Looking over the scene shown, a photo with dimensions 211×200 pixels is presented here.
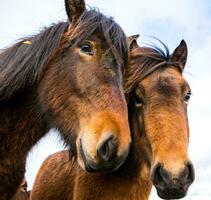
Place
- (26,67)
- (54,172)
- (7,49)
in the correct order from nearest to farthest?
(26,67) < (7,49) < (54,172)

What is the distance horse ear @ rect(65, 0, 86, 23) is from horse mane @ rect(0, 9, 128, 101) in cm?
8

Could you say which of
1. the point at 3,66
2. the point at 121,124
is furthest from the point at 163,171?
the point at 3,66

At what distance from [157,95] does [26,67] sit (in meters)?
1.80

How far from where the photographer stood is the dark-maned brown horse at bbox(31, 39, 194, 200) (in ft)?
17.4

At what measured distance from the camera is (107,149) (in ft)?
14.5

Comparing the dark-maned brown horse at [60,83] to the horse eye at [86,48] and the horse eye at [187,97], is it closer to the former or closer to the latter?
the horse eye at [86,48]

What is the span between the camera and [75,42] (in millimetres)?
5508

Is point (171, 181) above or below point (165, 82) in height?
below

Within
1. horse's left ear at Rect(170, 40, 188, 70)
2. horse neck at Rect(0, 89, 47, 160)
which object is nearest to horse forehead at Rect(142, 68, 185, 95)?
horse's left ear at Rect(170, 40, 188, 70)

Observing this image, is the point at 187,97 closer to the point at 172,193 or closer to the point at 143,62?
the point at 143,62

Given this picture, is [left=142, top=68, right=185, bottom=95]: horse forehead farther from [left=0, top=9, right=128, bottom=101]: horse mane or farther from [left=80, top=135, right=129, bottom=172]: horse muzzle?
[left=80, top=135, right=129, bottom=172]: horse muzzle

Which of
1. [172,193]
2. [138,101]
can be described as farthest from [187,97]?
[172,193]

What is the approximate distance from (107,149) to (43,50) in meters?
1.78

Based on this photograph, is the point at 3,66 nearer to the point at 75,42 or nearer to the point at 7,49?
the point at 7,49
